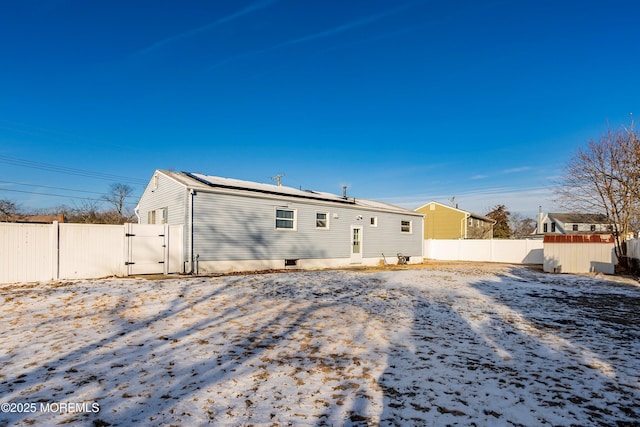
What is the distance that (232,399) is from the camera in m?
3.79

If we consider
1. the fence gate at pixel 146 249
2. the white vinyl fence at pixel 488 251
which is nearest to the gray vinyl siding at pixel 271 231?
the fence gate at pixel 146 249

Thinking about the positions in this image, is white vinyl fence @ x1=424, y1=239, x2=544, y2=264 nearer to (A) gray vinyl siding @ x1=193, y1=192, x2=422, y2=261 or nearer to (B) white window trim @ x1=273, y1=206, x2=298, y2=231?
(A) gray vinyl siding @ x1=193, y1=192, x2=422, y2=261

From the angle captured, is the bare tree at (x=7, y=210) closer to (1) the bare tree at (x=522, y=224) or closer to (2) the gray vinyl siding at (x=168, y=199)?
(2) the gray vinyl siding at (x=168, y=199)

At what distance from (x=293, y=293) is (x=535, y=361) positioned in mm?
5896

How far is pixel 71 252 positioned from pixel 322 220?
444 inches

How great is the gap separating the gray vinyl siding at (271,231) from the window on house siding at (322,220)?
0.61 ft

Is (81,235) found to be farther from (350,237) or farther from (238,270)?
(350,237)

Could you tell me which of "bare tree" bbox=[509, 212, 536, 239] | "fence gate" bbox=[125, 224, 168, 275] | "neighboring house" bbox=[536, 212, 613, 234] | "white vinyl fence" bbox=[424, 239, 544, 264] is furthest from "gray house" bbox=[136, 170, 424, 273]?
"bare tree" bbox=[509, 212, 536, 239]

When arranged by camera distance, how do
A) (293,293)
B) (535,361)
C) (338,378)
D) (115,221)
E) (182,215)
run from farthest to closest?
(115,221) < (182,215) < (293,293) < (535,361) < (338,378)

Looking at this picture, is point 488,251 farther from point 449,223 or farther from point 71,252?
point 71,252

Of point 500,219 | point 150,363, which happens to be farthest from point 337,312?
point 500,219

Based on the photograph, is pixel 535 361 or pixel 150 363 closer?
pixel 150 363

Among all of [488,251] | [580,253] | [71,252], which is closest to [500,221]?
[488,251]

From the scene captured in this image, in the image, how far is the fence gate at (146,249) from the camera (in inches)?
498
